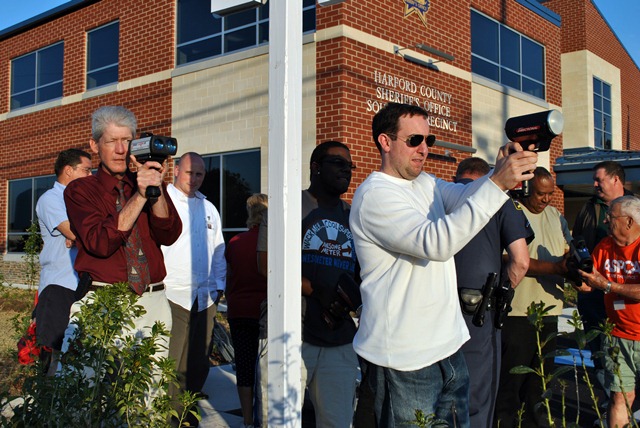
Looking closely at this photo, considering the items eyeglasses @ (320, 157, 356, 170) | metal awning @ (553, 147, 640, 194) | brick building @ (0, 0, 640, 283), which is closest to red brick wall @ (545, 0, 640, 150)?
brick building @ (0, 0, 640, 283)

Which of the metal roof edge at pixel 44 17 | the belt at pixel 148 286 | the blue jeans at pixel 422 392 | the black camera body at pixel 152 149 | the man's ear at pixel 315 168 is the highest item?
the metal roof edge at pixel 44 17

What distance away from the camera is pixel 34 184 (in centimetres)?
1470

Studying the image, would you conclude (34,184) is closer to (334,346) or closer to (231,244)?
(231,244)

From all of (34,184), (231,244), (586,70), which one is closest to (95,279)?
(231,244)

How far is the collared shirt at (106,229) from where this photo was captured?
3.00 m

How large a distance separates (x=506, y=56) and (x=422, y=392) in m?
11.8

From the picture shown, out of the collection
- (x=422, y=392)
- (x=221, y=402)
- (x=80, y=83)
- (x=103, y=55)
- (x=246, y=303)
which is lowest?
(x=221, y=402)

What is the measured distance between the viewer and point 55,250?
15.0ft

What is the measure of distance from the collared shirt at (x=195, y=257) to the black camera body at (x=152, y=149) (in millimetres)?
1639

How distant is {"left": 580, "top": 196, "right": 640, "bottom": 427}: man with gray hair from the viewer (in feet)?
14.9

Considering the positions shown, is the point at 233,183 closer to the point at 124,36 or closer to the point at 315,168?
the point at 124,36

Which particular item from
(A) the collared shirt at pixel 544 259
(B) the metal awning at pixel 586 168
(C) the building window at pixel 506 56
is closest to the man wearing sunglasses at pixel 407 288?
(A) the collared shirt at pixel 544 259

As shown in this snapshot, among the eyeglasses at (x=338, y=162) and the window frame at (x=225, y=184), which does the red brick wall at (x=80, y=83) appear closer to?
the window frame at (x=225, y=184)

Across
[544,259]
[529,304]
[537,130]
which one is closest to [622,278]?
[544,259]
